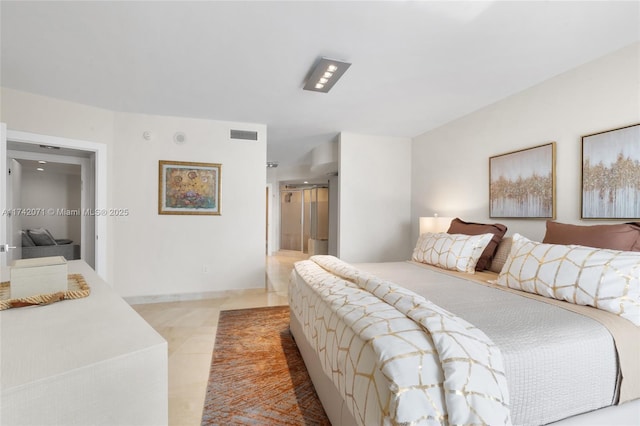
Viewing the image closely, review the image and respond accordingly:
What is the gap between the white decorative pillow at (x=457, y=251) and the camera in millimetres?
2477

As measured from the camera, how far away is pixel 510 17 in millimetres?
1770

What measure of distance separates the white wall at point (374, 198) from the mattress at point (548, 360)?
2.79 m

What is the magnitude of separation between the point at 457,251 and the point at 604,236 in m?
0.95

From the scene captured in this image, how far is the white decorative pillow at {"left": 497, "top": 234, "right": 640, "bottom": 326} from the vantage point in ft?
4.61

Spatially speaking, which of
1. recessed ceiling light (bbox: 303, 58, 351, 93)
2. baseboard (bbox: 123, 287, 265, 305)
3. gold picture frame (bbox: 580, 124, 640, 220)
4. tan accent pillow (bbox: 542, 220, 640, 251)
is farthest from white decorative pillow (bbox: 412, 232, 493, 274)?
baseboard (bbox: 123, 287, 265, 305)

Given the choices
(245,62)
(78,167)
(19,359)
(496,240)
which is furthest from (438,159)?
(78,167)

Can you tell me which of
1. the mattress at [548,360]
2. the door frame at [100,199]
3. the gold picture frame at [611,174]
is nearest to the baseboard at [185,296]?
the door frame at [100,199]

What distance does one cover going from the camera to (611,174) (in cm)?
212

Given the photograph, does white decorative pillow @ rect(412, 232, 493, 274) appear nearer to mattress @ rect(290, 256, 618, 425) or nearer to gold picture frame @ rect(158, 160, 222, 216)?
mattress @ rect(290, 256, 618, 425)

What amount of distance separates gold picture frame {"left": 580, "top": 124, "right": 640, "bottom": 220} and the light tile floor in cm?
315

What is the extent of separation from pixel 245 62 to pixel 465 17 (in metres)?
1.61

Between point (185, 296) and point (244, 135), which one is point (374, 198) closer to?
point (244, 135)

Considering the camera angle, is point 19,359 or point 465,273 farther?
point 465,273

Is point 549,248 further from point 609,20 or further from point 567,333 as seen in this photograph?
point 609,20
